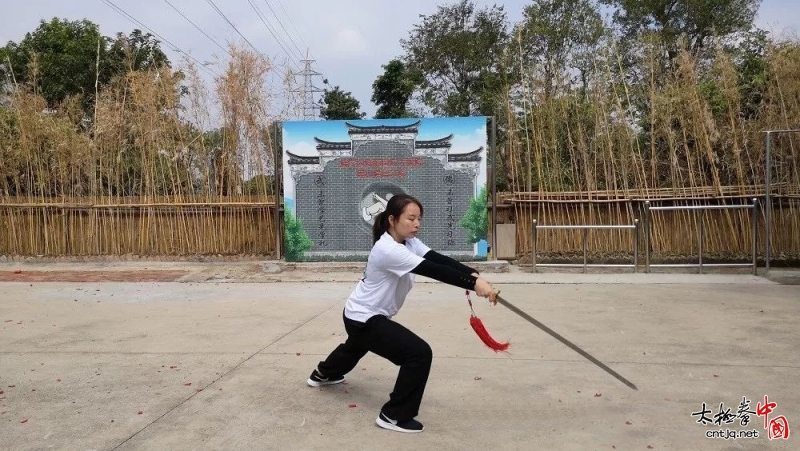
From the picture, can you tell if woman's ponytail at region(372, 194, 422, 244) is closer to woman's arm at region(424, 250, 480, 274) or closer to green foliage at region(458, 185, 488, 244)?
woman's arm at region(424, 250, 480, 274)

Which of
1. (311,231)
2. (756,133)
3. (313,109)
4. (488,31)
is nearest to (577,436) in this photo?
(311,231)

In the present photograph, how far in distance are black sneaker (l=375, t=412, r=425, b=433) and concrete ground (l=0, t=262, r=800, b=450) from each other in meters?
0.05

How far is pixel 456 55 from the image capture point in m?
22.5

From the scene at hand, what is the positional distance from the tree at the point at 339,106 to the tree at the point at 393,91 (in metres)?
3.01

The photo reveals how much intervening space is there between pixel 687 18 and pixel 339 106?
11.7 meters

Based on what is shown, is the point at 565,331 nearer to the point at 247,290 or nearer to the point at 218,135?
the point at 247,290

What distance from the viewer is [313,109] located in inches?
1173

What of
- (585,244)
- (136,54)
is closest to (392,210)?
(585,244)

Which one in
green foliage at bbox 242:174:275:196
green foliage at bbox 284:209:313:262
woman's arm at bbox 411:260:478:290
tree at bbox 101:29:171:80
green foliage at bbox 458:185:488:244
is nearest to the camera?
woman's arm at bbox 411:260:478:290

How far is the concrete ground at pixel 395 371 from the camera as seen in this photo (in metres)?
3.66

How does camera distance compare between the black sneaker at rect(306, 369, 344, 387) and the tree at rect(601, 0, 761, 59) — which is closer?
the black sneaker at rect(306, 369, 344, 387)

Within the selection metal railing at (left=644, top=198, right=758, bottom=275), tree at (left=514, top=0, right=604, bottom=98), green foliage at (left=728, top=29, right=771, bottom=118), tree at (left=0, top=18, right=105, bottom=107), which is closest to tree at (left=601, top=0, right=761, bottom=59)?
tree at (left=514, top=0, right=604, bottom=98)

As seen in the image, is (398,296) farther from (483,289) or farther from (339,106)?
(339,106)

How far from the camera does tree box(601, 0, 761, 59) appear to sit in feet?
68.2
